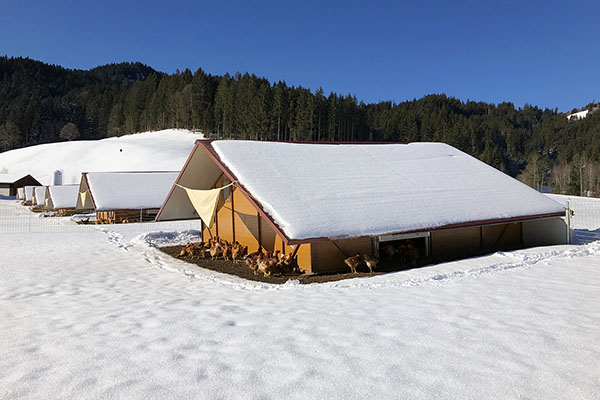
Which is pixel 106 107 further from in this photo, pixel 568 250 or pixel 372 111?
pixel 568 250

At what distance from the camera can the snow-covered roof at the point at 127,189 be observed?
2378 cm

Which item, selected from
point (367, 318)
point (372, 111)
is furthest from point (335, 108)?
point (367, 318)

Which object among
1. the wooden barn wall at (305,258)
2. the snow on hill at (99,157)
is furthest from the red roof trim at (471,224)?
the snow on hill at (99,157)

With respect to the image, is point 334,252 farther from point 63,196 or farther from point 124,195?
point 63,196

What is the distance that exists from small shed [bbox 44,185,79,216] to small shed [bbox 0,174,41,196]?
2951 cm

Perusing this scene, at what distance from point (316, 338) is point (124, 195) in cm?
2330

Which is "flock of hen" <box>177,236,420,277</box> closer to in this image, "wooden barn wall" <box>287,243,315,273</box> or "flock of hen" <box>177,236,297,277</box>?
"flock of hen" <box>177,236,297,277</box>

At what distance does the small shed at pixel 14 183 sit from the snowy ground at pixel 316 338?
59.7 metres

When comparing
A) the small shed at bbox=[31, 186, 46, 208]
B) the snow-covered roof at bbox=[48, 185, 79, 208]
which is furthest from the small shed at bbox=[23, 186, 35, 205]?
the snow-covered roof at bbox=[48, 185, 79, 208]

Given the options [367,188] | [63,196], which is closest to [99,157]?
[63,196]

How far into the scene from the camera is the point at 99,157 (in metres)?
65.3

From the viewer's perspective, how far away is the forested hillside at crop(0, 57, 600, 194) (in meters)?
70.3

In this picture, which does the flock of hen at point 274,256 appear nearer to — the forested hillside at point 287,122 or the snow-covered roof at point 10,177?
the forested hillside at point 287,122

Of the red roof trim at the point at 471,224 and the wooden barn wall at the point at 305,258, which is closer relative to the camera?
the red roof trim at the point at 471,224
